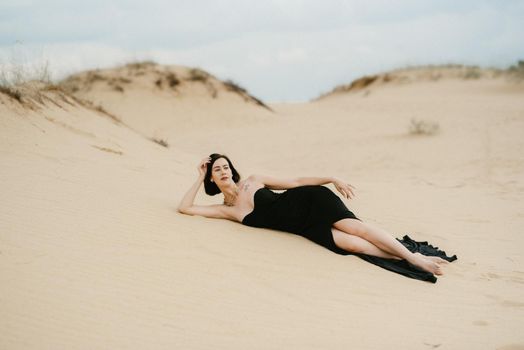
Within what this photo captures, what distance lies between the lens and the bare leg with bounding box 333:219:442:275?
4.74 m

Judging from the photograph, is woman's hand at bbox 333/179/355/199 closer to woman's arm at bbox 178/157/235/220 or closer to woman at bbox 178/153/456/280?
woman at bbox 178/153/456/280

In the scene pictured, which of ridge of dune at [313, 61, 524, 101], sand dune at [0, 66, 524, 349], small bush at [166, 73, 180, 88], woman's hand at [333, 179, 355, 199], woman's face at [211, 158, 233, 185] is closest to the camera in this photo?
sand dune at [0, 66, 524, 349]

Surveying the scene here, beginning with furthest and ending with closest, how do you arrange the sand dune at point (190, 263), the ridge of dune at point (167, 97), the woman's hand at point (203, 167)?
the ridge of dune at point (167, 97), the woman's hand at point (203, 167), the sand dune at point (190, 263)

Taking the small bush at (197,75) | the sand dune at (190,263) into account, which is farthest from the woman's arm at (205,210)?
the small bush at (197,75)

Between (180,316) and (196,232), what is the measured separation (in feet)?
4.87

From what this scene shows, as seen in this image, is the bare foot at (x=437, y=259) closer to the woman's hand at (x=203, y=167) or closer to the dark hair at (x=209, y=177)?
the dark hair at (x=209, y=177)

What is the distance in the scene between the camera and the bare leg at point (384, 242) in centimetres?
474

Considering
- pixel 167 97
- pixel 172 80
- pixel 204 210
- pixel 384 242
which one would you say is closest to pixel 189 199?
pixel 204 210

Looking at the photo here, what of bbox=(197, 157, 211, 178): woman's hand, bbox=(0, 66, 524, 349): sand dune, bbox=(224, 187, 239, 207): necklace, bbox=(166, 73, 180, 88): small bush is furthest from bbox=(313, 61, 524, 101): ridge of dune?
bbox=(197, 157, 211, 178): woman's hand

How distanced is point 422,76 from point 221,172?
27559 mm

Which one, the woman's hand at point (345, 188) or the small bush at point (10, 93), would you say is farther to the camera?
the small bush at point (10, 93)

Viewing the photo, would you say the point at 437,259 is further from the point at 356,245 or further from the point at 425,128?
the point at 425,128

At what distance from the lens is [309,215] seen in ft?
16.5

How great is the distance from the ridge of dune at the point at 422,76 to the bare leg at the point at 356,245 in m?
A: 23.5
